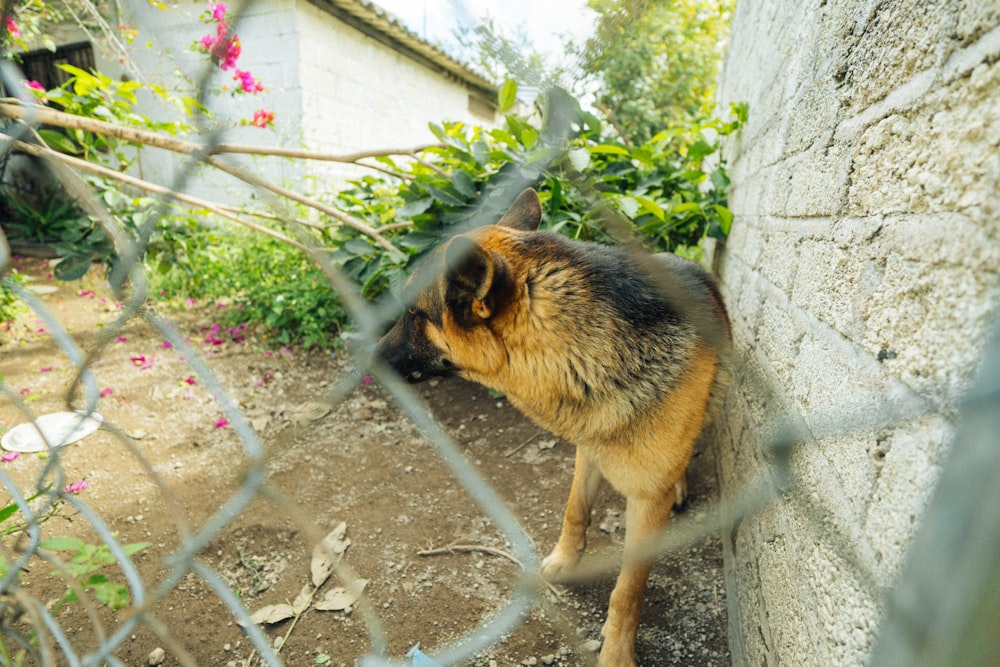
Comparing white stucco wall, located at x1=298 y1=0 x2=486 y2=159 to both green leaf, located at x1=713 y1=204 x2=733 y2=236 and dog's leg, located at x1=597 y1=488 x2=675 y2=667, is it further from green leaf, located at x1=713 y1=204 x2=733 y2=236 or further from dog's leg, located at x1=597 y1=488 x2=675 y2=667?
dog's leg, located at x1=597 y1=488 x2=675 y2=667

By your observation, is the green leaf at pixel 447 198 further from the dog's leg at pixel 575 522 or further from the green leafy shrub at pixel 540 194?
the dog's leg at pixel 575 522

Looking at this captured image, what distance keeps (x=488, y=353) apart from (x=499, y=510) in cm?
95

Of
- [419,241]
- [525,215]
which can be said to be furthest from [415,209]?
[525,215]

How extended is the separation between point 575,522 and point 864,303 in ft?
5.55

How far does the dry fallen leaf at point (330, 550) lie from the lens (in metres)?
2.37

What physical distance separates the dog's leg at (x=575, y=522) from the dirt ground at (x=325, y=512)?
0.14m

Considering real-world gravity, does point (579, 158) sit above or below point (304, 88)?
below

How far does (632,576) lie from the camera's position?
6.17ft

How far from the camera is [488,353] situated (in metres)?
1.92

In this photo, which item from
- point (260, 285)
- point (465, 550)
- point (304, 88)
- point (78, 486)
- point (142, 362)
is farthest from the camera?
point (304, 88)

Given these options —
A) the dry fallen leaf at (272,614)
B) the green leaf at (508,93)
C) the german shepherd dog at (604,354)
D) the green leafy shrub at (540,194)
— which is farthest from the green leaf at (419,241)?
the dry fallen leaf at (272,614)

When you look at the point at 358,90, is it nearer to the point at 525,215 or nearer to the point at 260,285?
the point at 260,285

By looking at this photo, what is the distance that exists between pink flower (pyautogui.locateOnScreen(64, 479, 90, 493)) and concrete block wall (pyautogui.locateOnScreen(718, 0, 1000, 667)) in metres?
3.43

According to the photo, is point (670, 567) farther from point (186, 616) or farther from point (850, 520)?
point (186, 616)
